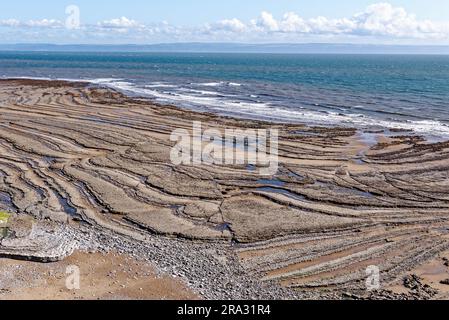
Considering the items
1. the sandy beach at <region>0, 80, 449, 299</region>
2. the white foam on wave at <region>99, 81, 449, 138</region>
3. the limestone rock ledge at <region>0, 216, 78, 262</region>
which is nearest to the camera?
the sandy beach at <region>0, 80, 449, 299</region>

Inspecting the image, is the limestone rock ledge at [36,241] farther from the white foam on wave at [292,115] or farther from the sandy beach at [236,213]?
the white foam on wave at [292,115]

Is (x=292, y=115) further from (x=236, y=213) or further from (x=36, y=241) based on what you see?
(x=36, y=241)

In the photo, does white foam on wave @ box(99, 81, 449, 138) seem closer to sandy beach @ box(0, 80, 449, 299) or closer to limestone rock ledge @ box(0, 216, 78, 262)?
sandy beach @ box(0, 80, 449, 299)

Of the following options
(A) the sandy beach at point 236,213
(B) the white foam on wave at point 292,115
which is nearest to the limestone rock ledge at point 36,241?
(A) the sandy beach at point 236,213

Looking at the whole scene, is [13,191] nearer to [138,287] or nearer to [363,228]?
[138,287]

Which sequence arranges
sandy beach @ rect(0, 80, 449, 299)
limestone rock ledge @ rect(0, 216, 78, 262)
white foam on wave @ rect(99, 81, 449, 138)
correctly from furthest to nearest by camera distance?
white foam on wave @ rect(99, 81, 449, 138) < limestone rock ledge @ rect(0, 216, 78, 262) < sandy beach @ rect(0, 80, 449, 299)

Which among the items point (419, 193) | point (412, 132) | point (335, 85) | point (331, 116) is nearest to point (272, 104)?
→ point (331, 116)

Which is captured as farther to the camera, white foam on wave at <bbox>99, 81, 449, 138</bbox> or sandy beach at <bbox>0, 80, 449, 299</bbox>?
white foam on wave at <bbox>99, 81, 449, 138</bbox>

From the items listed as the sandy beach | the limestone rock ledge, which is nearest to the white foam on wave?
the sandy beach

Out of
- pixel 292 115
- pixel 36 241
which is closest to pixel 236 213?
pixel 36 241
